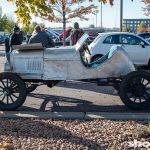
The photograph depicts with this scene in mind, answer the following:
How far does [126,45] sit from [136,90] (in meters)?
7.66

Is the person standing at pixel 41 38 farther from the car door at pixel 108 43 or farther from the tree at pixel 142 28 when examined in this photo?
the tree at pixel 142 28

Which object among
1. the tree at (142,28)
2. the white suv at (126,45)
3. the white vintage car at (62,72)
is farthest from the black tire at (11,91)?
the tree at (142,28)

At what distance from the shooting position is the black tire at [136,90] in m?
8.25

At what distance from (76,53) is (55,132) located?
7.61ft

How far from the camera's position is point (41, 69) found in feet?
27.6

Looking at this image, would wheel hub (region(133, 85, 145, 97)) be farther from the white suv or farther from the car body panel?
the white suv

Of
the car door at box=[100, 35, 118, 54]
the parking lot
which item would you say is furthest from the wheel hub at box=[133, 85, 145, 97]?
the car door at box=[100, 35, 118, 54]

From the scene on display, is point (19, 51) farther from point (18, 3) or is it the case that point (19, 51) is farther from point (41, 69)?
point (18, 3)

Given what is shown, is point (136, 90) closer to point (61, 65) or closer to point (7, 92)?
point (61, 65)

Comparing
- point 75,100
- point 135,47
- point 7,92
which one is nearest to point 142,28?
point 135,47

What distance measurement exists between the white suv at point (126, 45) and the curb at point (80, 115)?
7.36m

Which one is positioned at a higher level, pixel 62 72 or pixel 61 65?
pixel 61 65

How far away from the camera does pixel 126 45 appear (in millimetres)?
15828

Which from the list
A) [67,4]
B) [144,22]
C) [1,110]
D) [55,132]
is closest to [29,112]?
[1,110]
